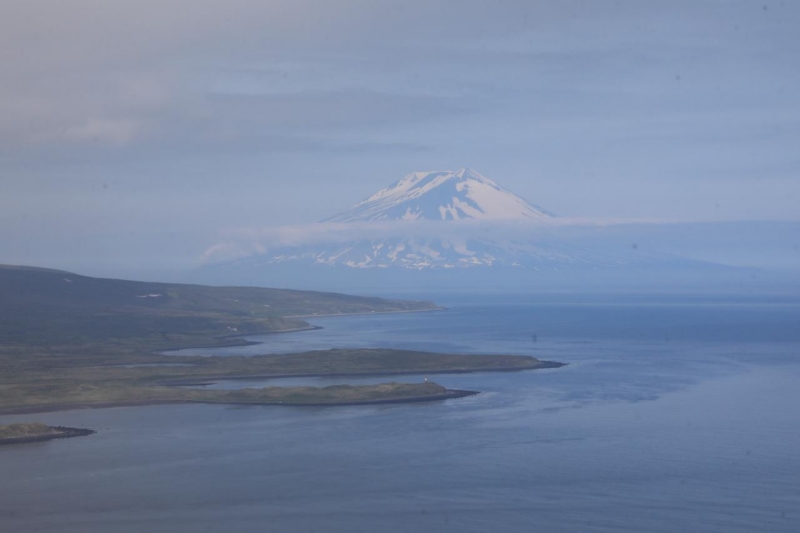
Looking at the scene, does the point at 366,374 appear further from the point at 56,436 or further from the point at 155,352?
the point at 56,436

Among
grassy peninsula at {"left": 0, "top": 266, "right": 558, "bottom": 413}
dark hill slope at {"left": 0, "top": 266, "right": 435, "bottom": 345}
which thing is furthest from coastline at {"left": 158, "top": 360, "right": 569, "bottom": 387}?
dark hill slope at {"left": 0, "top": 266, "right": 435, "bottom": 345}

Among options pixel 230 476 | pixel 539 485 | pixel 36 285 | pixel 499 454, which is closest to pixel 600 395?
pixel 499 454

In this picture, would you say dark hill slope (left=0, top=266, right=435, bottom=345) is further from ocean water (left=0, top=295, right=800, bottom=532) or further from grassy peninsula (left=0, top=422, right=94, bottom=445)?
grassy peninsula (left=0, top=422, right=94, bottom=445)

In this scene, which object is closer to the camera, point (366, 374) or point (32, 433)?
point (32, 433)

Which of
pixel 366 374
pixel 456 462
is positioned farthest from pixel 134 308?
pixel 456 462

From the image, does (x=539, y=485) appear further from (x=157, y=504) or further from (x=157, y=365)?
(x=157, y=365)

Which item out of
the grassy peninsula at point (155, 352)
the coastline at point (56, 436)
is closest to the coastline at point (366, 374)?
the grassy peninsula at point (155, 352)
